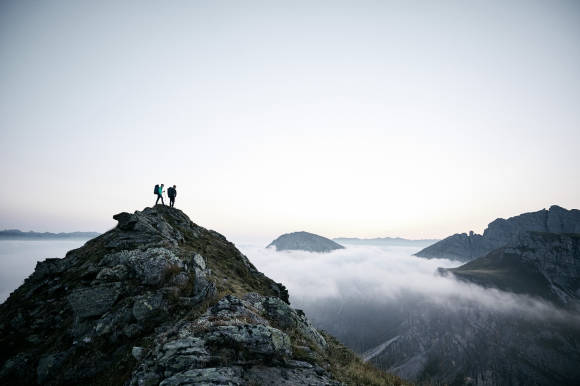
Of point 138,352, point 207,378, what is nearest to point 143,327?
point 138,352

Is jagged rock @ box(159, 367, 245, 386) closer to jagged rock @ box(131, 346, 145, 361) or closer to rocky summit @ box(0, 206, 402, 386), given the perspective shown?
rocky summit @ box(0, 206, 402, 386)

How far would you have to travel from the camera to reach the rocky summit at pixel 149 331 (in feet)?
36.5

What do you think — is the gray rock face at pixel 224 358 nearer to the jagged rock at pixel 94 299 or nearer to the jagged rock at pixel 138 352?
the jagged rock at pixel 138 352

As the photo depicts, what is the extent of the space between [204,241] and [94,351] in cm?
2144

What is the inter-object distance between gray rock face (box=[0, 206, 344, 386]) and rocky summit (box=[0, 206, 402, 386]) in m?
0.06

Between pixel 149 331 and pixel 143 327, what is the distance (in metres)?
0.55

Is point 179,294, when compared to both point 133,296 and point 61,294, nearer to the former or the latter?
point 133,296

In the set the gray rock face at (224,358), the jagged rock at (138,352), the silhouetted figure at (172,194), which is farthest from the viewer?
the silhouetted figure at (172,194)

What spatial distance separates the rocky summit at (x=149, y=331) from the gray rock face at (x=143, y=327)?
6 cm

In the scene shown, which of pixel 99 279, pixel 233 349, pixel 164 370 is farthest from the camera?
pixel 99 279

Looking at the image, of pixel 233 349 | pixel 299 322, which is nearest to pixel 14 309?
pixel 233 349

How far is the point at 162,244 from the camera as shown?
78.5 ft

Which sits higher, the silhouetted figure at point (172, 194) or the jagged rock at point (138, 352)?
the silhouetted figure at point (172, 194)

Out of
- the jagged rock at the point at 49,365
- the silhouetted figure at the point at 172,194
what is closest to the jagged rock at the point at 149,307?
the jagged rock at the point at 49,365
